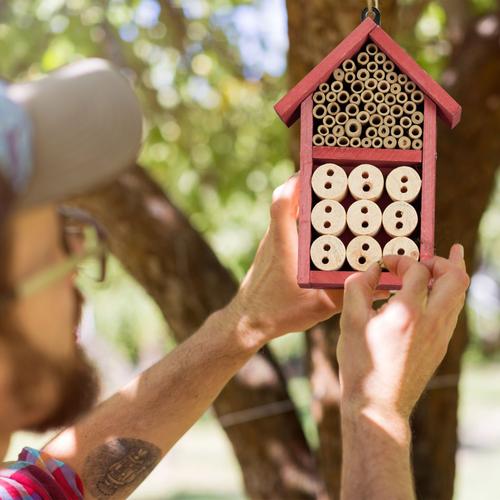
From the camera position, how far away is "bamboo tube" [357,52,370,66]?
207 centimetres

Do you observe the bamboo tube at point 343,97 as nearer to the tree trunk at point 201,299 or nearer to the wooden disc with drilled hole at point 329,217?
the wooden disc with drilled hole at point 329,217

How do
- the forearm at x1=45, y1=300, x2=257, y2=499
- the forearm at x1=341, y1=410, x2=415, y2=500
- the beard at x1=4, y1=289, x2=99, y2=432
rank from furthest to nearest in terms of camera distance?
1. the forearm at x1=45, y1=300, x2=257, y2=499
2. the forearm at x1=341, y1=410, x2=415, y2=500
3. the beard at x1=4, y1=289, x2=99, y2=432

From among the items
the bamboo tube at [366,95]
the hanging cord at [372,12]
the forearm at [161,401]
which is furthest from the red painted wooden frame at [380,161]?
the forearm at [161,401]

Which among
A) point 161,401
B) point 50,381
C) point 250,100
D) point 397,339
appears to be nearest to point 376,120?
point 397,339

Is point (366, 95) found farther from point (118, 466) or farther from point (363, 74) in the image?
point (118, 466)

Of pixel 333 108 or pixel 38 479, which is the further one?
pixel 333 108

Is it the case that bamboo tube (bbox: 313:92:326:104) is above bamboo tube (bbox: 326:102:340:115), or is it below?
above

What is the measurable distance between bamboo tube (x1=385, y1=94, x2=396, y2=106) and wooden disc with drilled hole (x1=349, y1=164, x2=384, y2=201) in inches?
5.4

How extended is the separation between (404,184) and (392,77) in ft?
0.74

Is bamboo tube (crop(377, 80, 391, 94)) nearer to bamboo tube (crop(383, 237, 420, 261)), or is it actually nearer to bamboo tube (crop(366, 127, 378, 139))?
bamboo tube (crop(366, 127, 378, 139))

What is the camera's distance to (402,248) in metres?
2.01

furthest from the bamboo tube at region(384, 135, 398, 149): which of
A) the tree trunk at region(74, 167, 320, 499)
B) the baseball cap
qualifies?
the tree trunk at region(74, 167, 320, 499)

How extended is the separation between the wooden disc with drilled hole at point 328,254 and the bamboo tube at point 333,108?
268 mm

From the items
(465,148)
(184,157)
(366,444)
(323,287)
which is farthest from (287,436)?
(184,157)
